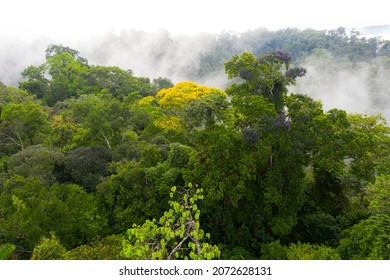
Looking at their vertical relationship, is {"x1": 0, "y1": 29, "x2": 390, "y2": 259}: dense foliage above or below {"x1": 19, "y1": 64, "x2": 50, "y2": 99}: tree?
below

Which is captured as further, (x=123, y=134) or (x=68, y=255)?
(x=123, y=134)

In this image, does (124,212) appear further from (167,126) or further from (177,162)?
(167,126)

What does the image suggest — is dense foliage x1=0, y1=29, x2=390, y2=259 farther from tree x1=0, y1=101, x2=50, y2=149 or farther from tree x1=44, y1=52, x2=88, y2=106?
tree x1=44, y1=52, x2=88, y2=106

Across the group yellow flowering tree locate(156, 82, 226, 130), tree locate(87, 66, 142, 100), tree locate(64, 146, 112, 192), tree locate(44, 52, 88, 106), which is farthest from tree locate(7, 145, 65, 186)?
tree locate(87, 66, 142, 100)

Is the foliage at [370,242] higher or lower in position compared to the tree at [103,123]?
lower

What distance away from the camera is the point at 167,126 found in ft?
51.0

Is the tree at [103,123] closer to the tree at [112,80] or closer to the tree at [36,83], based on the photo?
the tree at [112,80]

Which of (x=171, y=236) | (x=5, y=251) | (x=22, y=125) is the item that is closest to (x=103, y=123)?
(x=22, y=125)

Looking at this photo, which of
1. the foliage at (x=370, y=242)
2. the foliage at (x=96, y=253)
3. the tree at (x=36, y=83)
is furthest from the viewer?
the tree at (x=36, y=83)

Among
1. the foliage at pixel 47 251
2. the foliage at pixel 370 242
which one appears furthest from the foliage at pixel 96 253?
the foliage at pixel 370 242

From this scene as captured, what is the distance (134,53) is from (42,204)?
49.2 metres

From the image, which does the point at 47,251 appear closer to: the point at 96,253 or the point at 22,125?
the point at 96,253

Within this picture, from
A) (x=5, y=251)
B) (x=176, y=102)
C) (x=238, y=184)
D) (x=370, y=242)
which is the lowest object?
(x=5, y=251)

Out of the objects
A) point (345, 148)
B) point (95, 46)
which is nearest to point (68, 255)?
point (345, 148)
